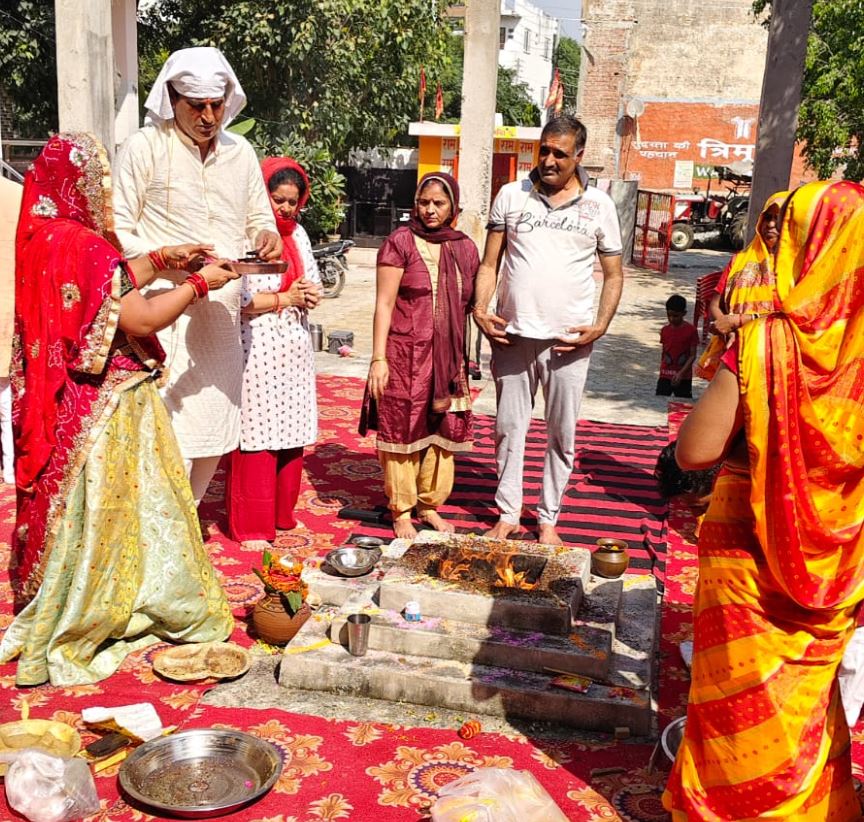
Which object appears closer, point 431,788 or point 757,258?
point 757,258

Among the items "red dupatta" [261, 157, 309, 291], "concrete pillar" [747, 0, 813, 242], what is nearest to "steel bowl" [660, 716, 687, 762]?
"red dupatta" [261, 157, 309, 291]

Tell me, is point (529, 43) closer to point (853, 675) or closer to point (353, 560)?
point (353, 560)

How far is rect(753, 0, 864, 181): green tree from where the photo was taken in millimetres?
9285

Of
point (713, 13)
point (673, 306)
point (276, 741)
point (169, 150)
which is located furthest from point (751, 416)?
point (713, 13)

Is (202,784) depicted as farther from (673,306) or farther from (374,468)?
(673,306)

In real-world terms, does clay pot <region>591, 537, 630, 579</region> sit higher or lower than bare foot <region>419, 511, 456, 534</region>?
higher

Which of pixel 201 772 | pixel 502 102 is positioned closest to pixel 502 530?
pixel 201 772

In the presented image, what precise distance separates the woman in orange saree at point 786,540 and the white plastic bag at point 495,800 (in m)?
0.37

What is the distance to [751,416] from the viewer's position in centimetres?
236

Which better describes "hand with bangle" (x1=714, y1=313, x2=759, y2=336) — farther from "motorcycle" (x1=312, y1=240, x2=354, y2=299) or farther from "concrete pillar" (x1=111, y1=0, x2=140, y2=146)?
"motorcycle" (x1=312, y1=240, x2=354, y2=299)

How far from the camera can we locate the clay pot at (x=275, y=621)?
13.0ft

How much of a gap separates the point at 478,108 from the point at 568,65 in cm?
6345

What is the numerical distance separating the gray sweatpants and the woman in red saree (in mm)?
1694

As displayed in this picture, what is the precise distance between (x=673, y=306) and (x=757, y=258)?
579cm
